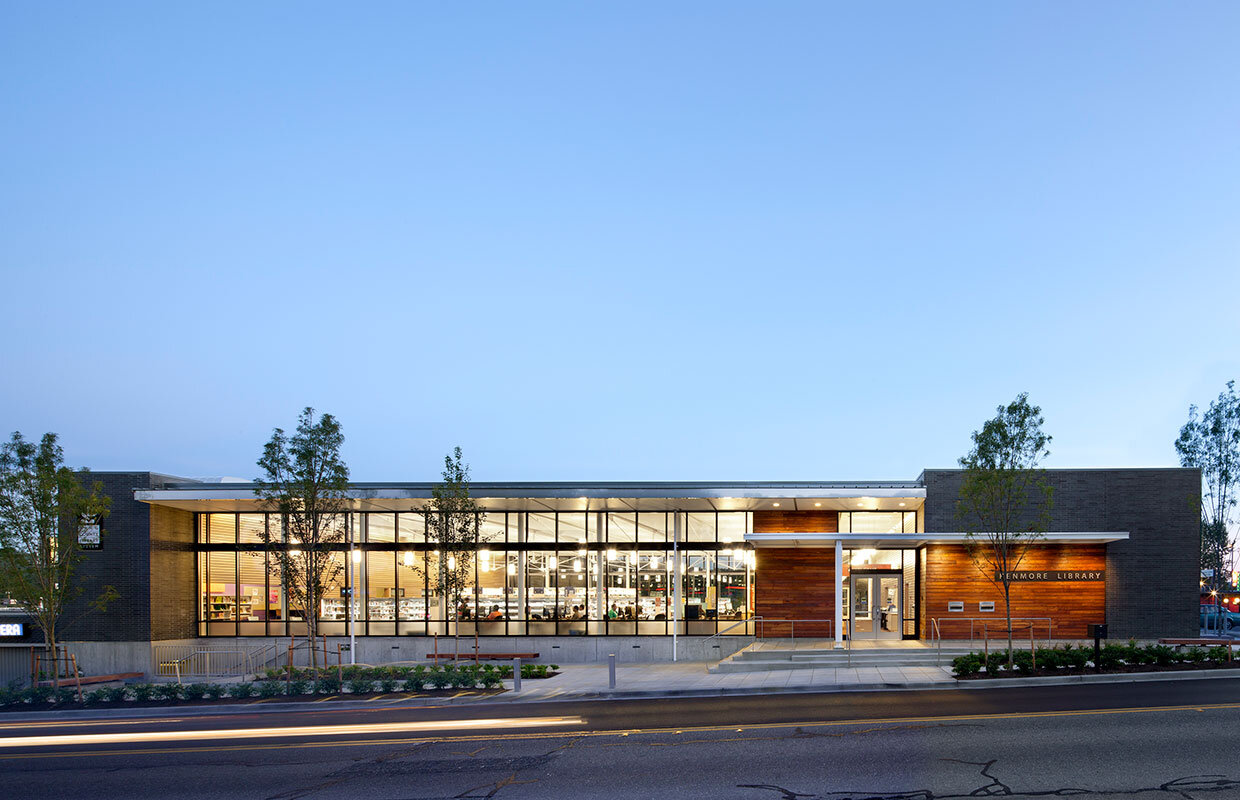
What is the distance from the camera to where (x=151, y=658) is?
2852 centimetres

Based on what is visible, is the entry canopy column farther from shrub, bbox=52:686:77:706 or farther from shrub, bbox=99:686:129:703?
shrub, bbox=52:686:77:706

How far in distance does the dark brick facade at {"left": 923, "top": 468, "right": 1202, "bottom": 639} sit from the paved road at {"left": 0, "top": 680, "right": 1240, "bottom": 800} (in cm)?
878

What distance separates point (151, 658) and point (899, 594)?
2397cm

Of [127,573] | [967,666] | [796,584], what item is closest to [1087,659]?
[967,666]

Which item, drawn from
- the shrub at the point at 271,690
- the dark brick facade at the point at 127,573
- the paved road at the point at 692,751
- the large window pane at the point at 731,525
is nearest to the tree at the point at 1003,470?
the paved road at the point at 692,751

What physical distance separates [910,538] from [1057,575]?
5345 millimetres

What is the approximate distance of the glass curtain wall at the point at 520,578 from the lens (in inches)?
1217

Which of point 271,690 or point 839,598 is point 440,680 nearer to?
point 271,690

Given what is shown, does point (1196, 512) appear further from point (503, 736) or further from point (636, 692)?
point (503, 736)

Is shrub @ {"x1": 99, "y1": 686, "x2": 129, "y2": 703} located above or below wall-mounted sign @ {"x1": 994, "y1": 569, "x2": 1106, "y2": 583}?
below

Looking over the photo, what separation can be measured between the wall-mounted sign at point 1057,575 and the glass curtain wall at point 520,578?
27.6 feet

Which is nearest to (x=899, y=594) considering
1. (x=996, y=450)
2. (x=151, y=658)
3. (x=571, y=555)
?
(x=996, y=450)

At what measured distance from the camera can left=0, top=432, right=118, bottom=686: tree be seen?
2252cm

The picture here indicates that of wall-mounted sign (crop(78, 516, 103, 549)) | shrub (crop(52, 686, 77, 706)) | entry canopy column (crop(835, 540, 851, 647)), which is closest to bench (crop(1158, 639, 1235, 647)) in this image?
entry canopy column (crop(835, 540, 851, 647))
